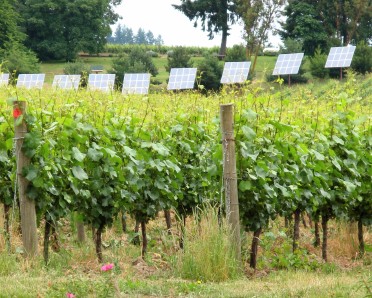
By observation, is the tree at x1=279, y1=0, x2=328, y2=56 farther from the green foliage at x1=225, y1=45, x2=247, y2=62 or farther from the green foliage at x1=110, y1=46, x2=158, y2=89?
the green foliage at x1=110, y1=46, x2=158, y2=89

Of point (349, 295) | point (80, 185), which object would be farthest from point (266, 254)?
point (349, 295)

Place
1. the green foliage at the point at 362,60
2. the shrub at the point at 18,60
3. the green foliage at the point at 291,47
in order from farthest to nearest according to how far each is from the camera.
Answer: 1. the green foliage at the point at 291,47
2. the shrub at the point at 18,60
3. the green foliage at the point at 362,60

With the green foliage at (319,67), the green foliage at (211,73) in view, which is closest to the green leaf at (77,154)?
the green foliage at (211,73)

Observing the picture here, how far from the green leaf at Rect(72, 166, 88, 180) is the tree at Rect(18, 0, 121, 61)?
175 ft

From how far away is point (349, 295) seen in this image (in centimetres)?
728

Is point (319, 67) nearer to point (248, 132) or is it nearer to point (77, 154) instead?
point (248, 132)

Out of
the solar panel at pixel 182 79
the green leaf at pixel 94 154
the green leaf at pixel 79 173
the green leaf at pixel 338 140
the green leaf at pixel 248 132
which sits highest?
the green leaf at pixel 248 132

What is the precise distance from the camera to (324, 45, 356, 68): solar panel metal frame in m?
41.9

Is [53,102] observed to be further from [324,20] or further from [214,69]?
[324,20]

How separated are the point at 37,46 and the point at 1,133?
5450cm

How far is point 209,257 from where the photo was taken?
28.0 ft

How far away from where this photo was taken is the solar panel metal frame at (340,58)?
41903mm

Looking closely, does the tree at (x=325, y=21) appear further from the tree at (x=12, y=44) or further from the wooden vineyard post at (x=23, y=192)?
the wooden vineyard post at (x=23, y=192)

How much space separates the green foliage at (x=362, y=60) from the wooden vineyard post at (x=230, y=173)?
35.4m
